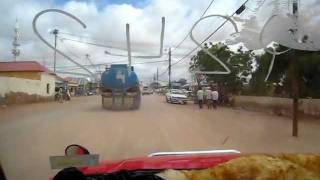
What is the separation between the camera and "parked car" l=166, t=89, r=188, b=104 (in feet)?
8.74

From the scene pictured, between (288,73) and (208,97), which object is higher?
(288,73)

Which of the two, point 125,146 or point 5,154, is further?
point 125,146

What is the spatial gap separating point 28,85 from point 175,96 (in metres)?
0.94

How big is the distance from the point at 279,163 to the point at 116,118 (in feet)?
2.96

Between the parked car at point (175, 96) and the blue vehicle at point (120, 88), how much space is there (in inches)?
18.2

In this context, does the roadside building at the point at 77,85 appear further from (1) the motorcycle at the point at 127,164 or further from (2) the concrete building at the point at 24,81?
(1) the motorcycle at the point at 127,164

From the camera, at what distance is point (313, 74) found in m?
2.16

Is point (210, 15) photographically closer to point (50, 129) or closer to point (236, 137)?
point (236, 137)

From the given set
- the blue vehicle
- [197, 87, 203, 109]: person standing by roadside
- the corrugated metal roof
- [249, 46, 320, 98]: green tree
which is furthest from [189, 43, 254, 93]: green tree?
the corrugated metal roof

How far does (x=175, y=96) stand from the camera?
9.50 feet

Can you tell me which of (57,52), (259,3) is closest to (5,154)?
(57,52)

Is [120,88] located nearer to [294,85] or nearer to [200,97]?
[200,97]

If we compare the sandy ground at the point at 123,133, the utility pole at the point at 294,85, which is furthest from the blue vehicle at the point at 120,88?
the utility pole at the point at 294,85

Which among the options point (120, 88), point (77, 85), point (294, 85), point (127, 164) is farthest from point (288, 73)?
point (77, 85)
